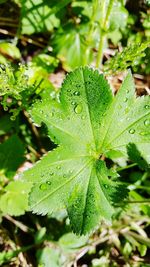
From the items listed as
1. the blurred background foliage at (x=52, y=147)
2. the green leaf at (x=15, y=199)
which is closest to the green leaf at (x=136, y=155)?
the blurred background foliage at (x=52, y=147)

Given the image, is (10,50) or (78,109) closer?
(78,109)

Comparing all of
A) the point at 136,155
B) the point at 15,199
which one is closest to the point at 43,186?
the point at 136,155

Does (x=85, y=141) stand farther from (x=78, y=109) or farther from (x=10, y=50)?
(x=10, y=50)

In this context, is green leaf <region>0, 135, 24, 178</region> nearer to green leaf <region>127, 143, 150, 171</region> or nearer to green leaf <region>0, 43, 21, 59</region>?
green leaf <region>0, 43, 21, 59</region>

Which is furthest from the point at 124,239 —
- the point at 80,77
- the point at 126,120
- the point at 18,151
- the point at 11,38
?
the point at 11,38

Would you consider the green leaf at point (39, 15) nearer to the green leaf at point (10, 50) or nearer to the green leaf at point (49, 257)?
the green leaf at point (10, 50)
